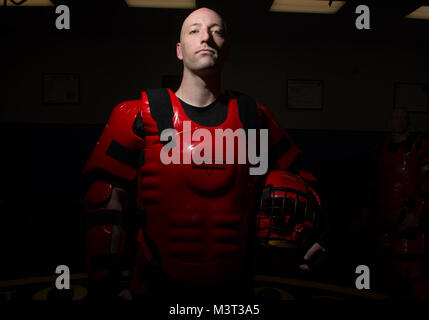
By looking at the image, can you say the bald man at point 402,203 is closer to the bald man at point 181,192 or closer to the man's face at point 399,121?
the man's face at point 399,121

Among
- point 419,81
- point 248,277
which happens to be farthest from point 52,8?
point 419,81

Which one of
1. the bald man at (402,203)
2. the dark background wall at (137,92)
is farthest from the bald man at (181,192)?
the dark background wall at (137,92)

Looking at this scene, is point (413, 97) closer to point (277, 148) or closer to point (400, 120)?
point (400, 120)

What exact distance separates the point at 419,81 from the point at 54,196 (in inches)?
120

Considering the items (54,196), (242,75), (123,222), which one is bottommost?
(54,196)

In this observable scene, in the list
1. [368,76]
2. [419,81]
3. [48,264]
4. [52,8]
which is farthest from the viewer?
[368,76]

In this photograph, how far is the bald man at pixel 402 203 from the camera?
1597 millimetres

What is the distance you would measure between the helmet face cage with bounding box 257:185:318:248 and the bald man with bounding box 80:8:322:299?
43 millimetres

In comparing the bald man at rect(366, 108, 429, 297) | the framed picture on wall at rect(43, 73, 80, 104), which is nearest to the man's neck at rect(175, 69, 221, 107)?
the bald man at rect(366, 108, 429, 297)

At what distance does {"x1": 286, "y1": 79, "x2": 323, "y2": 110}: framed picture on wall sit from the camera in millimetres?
2244

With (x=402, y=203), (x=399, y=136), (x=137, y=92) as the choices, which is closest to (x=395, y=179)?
(x=402, y=203)

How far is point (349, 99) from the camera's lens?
237cm

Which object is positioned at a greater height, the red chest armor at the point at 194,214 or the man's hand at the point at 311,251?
the red chest armor at the point at 194,214

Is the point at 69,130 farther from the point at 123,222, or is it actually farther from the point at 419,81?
the point at 419,81
